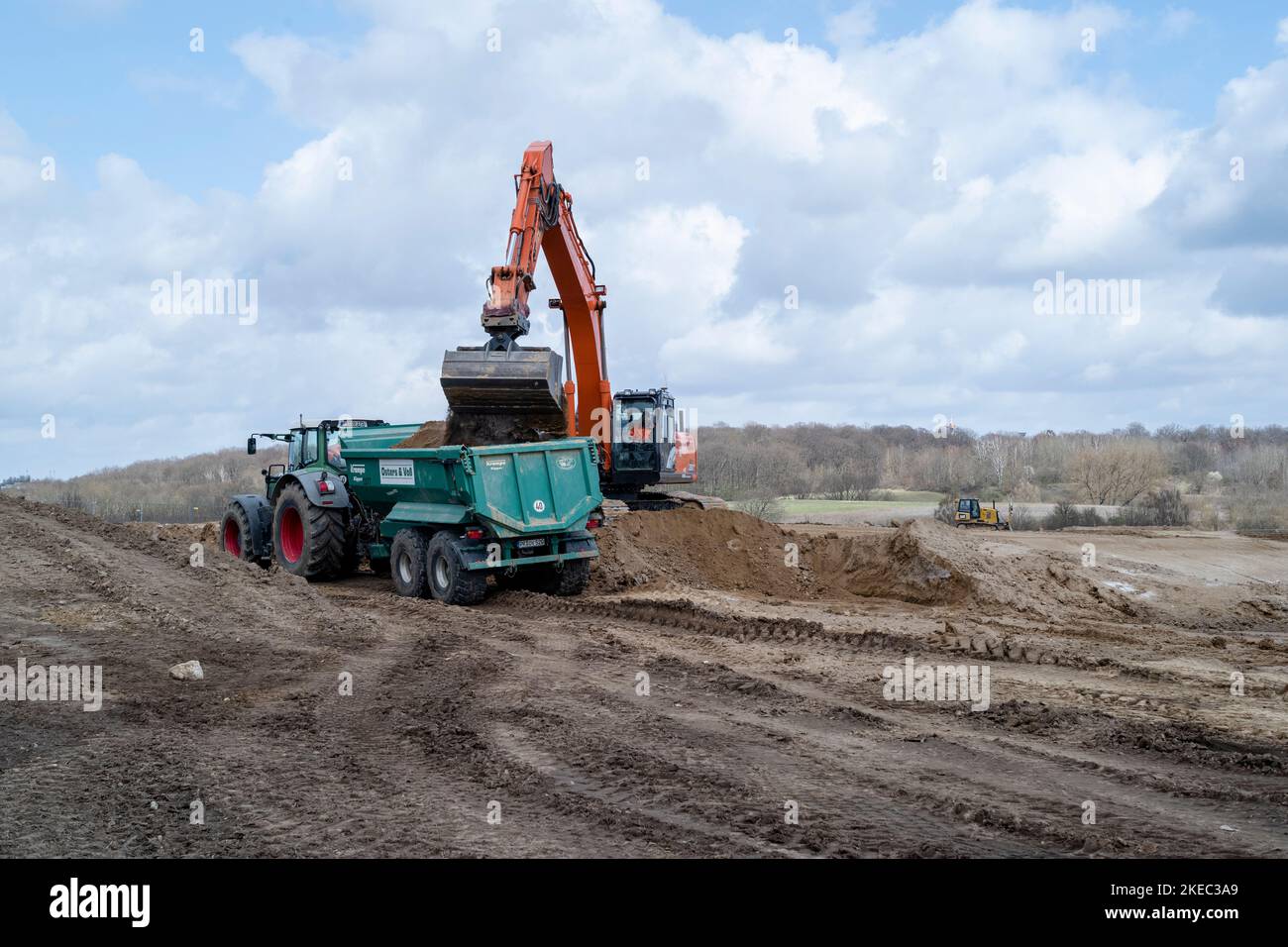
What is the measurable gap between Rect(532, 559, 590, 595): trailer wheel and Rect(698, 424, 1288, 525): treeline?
23533 mm

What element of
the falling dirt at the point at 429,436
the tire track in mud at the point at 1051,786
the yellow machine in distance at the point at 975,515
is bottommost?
the tire track in mud at the point at 1051,786

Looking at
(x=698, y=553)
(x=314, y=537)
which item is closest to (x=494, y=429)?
(x=314, y=537)

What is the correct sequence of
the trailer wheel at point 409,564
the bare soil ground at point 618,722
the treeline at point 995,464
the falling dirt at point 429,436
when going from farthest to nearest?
the treeline at point 995,464 → the falling dirt at point 429,436 → the trailer wheel at point 409,564 → the bare soil ground at point 618,722

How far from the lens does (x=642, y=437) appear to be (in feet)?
64.8

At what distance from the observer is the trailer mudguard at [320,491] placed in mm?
15812

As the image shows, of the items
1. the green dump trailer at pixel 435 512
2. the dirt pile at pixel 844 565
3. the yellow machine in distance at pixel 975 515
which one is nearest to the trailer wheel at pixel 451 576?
the green dump trailer at pixel 435 512

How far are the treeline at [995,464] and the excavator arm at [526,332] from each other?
68.4 ft

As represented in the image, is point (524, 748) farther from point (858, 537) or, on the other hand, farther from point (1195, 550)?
point (1195, 550)

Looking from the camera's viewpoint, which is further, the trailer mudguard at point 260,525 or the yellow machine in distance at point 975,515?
the yellow machine in distance at point 975,515

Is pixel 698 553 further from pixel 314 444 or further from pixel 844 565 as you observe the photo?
pixel 314 444

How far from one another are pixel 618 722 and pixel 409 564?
24.8 feet

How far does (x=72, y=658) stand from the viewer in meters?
9.16

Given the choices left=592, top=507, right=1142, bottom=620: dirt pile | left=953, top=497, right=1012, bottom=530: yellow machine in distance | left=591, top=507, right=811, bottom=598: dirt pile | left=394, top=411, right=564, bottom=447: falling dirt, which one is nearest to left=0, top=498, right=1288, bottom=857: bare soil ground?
left=592, top=507, right=1142, bottom=620: dirt pile

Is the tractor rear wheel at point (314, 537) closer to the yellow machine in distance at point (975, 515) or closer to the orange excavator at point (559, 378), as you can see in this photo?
the orange excavator at point (559, 378)
